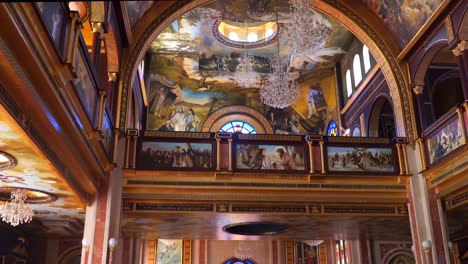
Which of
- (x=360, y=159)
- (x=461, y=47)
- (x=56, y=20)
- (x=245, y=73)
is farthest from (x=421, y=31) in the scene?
(x=56, y=20)

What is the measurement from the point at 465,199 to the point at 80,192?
9.61m

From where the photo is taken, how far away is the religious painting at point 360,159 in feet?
47.2

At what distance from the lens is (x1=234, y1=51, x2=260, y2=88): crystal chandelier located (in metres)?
21.4

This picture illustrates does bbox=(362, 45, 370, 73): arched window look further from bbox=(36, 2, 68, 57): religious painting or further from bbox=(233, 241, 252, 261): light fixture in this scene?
bbox=(36, 2, 68, 57): religious painting

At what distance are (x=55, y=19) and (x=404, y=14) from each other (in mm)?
10702

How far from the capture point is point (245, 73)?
21.7 meters

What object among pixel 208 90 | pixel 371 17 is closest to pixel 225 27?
pixel 208 90

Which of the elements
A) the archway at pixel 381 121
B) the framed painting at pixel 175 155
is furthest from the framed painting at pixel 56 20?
the archway at pixel 381 121

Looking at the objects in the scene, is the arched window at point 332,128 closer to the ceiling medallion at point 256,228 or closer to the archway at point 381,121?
the archway at point 381,121

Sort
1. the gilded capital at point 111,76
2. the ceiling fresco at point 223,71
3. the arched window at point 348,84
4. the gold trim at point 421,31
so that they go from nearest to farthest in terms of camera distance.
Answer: the gold trim at point 421,31 → the gilded capital at point 111,76 → the ceiling fresco at point 223,71 → the arched window at point 348,84

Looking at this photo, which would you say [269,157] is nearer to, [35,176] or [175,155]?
A: [175,155]

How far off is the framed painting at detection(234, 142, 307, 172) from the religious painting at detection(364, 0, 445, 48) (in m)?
4.69

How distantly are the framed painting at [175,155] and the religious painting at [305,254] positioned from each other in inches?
446

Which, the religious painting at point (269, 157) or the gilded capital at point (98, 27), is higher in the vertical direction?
the gilded capital at point (98, 27)
